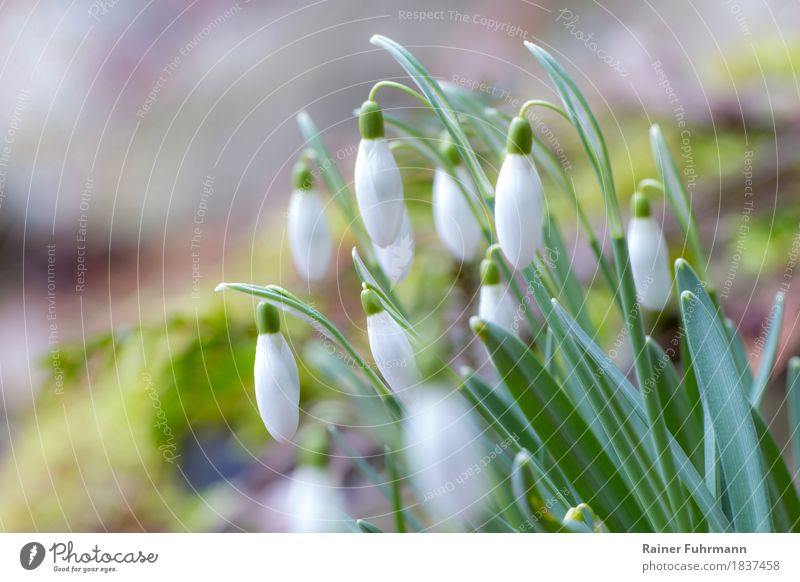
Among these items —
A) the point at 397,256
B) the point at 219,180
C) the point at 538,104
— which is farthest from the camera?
the point at 219,180

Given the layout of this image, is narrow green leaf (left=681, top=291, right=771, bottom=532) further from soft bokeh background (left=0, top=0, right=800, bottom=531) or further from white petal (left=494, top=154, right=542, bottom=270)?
soft bokeh background (left=0, top=0, right=800, bottom=531)

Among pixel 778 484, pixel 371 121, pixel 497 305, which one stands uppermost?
pixel 371 121

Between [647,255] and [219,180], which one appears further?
[219,180]

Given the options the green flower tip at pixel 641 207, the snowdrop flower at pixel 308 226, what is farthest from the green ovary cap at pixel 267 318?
the green flower tip at pixel 641 207

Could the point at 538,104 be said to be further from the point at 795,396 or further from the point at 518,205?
the point at 795,396

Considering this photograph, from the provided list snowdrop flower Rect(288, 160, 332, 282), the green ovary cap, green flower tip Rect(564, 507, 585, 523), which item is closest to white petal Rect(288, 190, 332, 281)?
snowdrop flower Rect(288, 160, 332, 282)

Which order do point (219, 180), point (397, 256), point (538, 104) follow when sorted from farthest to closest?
point (219, 180) < point (397, 256) < point (538, 104)

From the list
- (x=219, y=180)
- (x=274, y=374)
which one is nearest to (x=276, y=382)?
(x=274, y=374)
